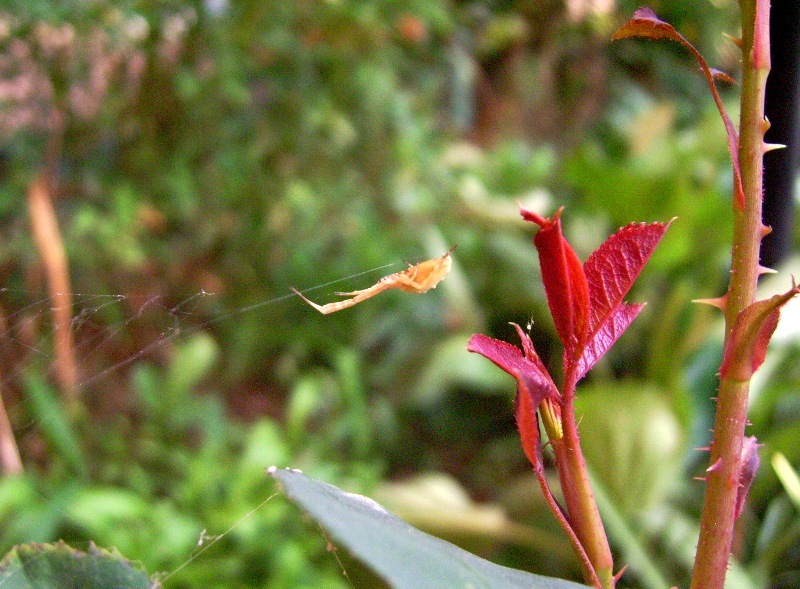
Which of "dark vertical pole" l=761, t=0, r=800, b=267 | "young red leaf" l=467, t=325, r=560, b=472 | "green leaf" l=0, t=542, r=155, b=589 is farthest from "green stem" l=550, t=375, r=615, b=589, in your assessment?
"dark vertical pole" l=761, t=0, r=800, b=267

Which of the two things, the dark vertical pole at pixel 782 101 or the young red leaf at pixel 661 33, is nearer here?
the young red leaf at pixel 661 33

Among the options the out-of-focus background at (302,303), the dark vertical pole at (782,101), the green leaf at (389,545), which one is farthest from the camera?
the out-of-focus background at (302,303)

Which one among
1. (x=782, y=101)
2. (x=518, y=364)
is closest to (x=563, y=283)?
(x=518, y=364)

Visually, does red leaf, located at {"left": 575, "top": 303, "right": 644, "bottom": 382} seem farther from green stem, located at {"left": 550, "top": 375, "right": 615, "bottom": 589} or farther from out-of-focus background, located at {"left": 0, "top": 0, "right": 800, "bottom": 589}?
out-of-focus background, located at {"left": 0, "top": 0, "right": 800, "bottom": 589}

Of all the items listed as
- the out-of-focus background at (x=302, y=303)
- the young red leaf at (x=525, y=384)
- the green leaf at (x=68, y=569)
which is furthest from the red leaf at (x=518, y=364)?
the out-of-focus background at (x=302, y=303)

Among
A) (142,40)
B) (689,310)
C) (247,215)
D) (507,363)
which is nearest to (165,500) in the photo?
(247,215)

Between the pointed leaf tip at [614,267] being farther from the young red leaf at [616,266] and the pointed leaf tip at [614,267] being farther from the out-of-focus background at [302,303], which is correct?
the out-of-focus background at [302,303]

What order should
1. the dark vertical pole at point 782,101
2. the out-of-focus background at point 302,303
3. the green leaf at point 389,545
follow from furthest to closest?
the out-of-focus background at point 302,303 → the dark vertical pole at point 782,101 → the green leaf at point 389,545
